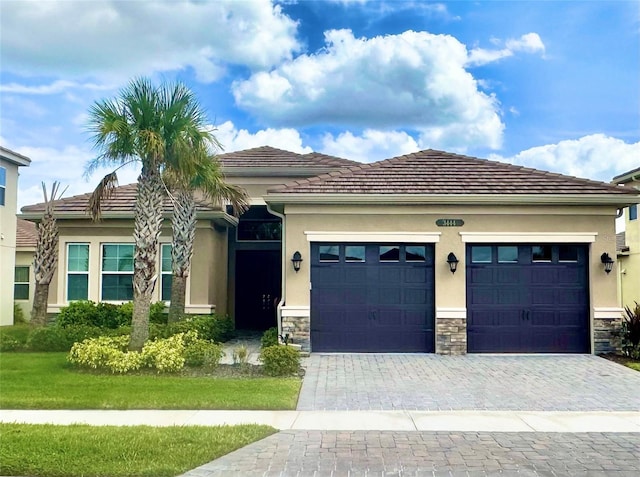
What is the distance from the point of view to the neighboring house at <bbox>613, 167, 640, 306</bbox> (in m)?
21.4

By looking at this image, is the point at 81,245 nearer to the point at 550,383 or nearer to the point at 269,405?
the point at 269,405

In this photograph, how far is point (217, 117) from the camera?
41.9 ft

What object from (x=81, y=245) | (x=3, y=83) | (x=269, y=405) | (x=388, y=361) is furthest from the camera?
(x=81, y=245)

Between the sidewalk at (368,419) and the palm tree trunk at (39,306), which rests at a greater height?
the palm tree trunk at (39,306)

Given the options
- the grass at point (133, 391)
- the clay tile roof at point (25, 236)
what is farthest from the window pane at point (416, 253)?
the clay tile roof at point (25, 236)

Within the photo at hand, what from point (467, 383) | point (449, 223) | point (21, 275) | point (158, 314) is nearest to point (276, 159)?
point (158, 314)

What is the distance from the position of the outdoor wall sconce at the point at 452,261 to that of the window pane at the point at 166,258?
27.5 ft

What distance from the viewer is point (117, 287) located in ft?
53.5

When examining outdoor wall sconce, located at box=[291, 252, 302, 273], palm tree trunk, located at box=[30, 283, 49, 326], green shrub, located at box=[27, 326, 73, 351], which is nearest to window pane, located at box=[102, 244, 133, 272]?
palm tree trunk, located at box=[30, 283, 49, 326]

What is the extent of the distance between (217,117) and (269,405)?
7371 millimetres

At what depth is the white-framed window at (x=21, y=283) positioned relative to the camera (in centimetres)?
2212

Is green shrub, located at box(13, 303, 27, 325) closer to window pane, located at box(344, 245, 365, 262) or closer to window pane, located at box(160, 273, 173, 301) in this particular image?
window pane, located at box(160, 273, 173, 301)

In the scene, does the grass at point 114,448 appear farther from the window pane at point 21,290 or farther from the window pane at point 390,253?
the window pane at point 21,290

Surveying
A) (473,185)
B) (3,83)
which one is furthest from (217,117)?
(473,185)
